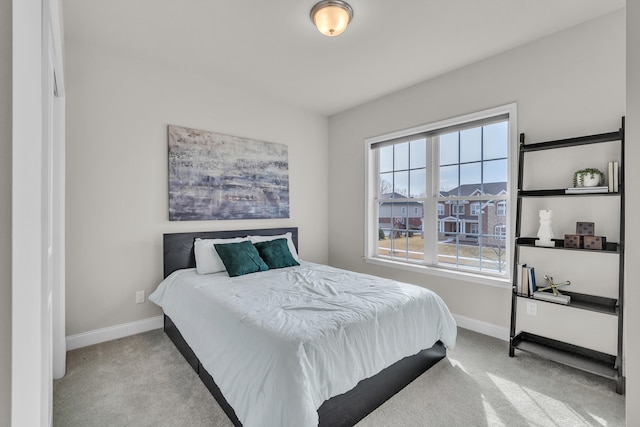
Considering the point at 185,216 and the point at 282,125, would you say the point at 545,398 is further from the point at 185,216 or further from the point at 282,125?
the point at 282,125

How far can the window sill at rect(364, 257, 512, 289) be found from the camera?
2.86 meters

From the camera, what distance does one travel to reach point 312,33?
248cm

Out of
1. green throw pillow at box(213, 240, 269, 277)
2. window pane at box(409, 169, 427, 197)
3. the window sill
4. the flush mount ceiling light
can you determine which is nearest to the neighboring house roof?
window pane at box(409, 169, 427, 197)

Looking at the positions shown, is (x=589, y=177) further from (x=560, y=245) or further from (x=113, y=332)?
(x=113, y=332)

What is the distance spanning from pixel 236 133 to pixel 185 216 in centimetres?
114

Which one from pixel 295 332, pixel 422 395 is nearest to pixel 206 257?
pixel 295 332

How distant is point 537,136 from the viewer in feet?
8.55

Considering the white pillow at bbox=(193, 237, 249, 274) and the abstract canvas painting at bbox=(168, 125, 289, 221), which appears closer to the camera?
the white pillow at bbox=(193, 237, 249, 274)

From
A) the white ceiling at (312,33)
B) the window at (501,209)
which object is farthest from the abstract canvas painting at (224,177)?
the window at (501,209)

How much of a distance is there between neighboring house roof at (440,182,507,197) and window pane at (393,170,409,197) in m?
0.47

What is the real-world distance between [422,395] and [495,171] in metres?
2.19

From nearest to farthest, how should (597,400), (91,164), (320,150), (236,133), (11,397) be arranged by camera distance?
(11,397)
(597,400)
(91,164)
(236,133)
(320,150)

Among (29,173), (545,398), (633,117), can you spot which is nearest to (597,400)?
(545,398)

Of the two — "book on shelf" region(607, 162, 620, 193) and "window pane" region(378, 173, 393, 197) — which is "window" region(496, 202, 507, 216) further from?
"window pane" region(378, 173, 393, 197)
